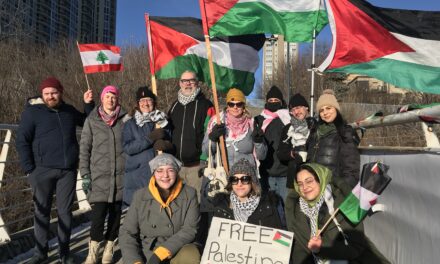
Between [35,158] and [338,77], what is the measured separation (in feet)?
178

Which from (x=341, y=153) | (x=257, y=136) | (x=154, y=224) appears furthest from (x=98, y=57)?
(x=341, y=153)

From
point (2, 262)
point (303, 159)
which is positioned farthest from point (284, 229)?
point (2, 262)

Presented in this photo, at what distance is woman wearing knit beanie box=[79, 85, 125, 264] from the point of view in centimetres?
487

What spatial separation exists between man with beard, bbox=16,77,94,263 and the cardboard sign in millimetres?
1924

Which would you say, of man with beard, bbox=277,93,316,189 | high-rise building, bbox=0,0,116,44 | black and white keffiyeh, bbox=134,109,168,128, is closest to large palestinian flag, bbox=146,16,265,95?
man with beard, bbox=277,93,316,189

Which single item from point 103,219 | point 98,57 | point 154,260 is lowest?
point 154,260

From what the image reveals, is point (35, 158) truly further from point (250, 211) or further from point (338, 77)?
point (338, 77)

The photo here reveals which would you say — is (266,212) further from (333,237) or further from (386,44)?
(386,44)

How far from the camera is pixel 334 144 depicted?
440 cm

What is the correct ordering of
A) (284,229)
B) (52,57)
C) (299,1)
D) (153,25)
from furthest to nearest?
(52,57) < (153,25) < (299,1) < (284,229)

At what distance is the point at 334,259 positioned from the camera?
3518mm

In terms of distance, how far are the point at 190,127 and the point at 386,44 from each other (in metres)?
2.23

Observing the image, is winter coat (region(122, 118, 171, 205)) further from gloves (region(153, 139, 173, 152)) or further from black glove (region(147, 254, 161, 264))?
black glove (region(147, 254, 161, 264))

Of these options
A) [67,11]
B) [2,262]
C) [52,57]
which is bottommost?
[2,262]
